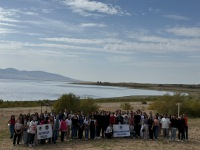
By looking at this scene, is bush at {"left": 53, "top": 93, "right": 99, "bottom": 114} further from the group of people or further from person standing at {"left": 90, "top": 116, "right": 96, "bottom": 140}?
person standing at {"left": 90, "top": 116, "right": 96, "bottom": 140}

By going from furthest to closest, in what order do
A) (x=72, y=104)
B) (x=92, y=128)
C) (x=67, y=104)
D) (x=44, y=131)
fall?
(x=72, y=104) → (x=67, y=104) → (x=92, y=128) → (x=44, y=131)

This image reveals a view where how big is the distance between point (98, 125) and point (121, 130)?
1.58 metres

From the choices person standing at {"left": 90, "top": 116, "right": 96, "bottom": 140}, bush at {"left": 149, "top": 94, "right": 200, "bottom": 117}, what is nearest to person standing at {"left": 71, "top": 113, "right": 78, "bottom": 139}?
person standing at {"left": 90, "top": 116, "right": 96, "bottom": 140}

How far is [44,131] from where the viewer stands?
18.3 m

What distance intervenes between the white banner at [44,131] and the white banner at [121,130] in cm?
429

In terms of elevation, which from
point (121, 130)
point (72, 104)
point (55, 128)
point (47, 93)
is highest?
point (47, 93)

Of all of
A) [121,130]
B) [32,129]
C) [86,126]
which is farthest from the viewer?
[121,130]

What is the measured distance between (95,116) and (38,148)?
14.7 ft

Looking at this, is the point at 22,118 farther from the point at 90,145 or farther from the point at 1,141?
the point at 90,145

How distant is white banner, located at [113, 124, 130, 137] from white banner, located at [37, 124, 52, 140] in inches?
169

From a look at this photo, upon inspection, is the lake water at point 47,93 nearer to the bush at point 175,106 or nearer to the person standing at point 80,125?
the bush at point 175,106

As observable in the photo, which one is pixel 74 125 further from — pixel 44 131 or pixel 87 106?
pixel 87 106

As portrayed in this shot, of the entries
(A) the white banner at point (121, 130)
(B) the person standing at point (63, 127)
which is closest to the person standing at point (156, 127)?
(A) the white banner at point (121, 130)

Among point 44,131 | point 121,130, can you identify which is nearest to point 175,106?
point 121,130
